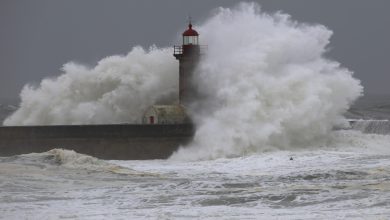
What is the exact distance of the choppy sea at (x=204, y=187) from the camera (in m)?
11.1

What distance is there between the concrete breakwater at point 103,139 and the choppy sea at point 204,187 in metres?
0.63

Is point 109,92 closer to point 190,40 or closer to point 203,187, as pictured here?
point 190,40

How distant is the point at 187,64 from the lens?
855 inches

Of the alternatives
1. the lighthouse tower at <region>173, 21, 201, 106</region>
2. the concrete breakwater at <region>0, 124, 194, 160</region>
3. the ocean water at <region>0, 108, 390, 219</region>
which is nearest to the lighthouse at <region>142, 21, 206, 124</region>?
the lighthouse tower at <region>173, 21, 201, 106</region>

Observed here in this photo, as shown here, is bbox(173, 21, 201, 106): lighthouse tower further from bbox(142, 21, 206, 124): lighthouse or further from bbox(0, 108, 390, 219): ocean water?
bbox(0, 108, 390, 219): ocean water

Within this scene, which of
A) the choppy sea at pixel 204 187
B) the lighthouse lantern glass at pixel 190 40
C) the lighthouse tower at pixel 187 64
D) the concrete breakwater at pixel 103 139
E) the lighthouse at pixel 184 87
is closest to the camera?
the choppy sea at pixel 204 187

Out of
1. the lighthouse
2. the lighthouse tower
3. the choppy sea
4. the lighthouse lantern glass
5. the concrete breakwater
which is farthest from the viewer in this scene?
the lighthouse lantern glass

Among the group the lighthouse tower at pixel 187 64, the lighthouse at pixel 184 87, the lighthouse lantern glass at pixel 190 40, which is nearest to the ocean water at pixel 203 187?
the lighthouse at pixel 184 87

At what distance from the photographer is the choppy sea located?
11094mm

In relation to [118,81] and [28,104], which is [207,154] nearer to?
[118,81]

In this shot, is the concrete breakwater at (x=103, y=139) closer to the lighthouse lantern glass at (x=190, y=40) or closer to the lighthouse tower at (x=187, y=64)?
the lighthouse tower at (x=187, y=64)

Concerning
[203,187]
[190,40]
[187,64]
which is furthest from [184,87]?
[203,187]

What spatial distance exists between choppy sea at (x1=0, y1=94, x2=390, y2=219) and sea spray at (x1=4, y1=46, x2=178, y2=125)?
4.50 m

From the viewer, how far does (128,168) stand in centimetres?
1627
